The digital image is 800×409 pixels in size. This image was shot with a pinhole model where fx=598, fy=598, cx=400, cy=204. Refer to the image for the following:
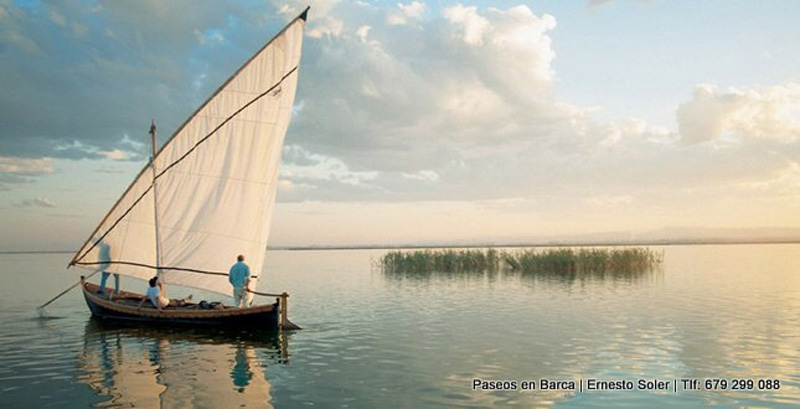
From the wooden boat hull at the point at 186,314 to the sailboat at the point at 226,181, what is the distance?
0.15 ft

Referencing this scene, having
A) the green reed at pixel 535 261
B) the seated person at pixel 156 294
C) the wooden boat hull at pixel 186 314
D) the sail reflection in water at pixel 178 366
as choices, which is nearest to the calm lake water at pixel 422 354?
the sail reflection in water at pixel 178 366

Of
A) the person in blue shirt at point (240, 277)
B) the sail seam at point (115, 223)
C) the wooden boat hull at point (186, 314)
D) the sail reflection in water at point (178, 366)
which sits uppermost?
the sail seam at point (115, 223)

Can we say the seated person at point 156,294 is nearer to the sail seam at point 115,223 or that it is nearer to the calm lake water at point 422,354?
the calm lake water at point 422,354

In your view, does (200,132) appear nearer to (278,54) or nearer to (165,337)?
(278,54)

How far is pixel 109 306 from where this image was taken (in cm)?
2617

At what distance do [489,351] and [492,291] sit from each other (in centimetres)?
1983

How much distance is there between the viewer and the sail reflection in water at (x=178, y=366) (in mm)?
13789

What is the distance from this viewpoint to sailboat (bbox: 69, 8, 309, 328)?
2355cm

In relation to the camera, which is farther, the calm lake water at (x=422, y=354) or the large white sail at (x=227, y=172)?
the large white sail at (x=227, y=172)

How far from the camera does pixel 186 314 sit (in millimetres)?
23984

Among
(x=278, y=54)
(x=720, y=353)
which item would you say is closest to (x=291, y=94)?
(x=278, y=54)

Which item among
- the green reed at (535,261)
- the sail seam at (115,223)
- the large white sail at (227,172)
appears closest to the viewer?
the large white sail at (227,172)

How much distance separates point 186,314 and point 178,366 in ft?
23.2

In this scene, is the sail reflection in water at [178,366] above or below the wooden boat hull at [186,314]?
below
